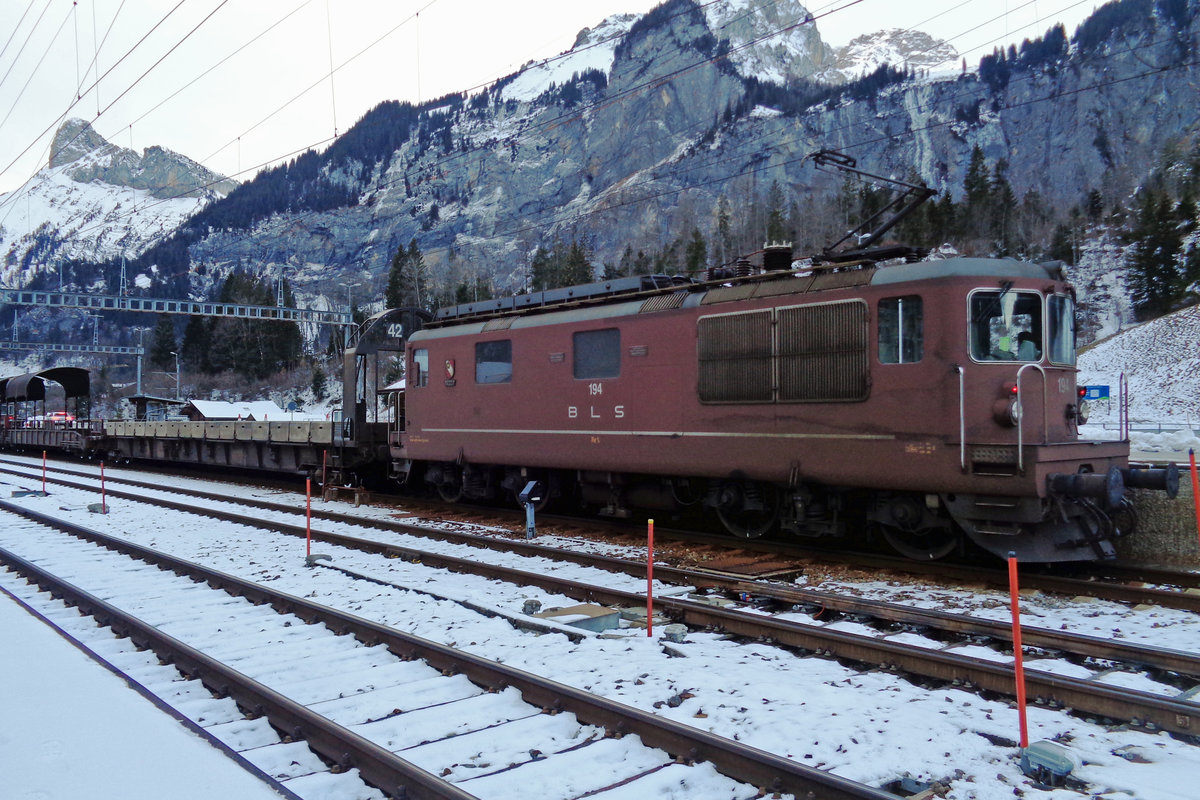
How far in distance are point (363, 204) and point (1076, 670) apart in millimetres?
201345

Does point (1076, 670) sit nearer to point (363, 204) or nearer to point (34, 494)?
point (34, 494)

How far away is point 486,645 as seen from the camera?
22.1 ft

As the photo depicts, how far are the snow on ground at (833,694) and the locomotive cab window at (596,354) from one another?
13.4ft

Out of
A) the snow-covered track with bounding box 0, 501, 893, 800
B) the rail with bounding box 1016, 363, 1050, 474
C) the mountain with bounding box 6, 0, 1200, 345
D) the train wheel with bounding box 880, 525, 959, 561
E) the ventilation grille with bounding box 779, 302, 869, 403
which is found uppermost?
the mountain with bounding box 6, 0, 1200, 345

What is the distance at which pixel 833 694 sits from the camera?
5.43m

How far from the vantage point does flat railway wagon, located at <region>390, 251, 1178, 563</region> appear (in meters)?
8.78

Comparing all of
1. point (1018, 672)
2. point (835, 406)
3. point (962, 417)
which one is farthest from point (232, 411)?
point (1018, 672)

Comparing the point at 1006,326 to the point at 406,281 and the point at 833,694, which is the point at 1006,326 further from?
the point at 406,281

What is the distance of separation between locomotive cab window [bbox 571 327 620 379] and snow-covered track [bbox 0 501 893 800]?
240 inches

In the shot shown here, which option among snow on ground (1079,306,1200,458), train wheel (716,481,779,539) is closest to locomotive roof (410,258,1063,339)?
train wheel (716,481,779,539)

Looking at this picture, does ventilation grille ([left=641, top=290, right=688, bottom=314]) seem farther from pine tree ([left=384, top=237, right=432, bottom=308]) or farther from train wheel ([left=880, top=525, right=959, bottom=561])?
pine tree ([left=384, top=237, right=432, bottom=308])

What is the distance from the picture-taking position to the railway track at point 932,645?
4.98 m

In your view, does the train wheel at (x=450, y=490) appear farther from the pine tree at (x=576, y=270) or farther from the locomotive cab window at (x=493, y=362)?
the pine tree at (x=576, y=270)

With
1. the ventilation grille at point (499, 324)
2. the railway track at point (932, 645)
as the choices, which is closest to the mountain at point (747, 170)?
the ventilation grille at point (499, 324)
